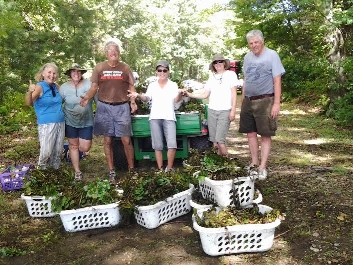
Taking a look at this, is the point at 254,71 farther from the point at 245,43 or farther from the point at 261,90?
the point at 245,43

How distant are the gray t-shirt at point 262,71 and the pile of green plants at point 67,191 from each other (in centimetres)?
210

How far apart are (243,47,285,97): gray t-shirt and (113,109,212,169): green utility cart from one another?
0.93m

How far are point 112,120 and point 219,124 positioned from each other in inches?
55.2

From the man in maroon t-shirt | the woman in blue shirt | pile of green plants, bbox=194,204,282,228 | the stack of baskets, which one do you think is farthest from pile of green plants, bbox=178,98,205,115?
pile of green plants, bbox=194,204,282,228

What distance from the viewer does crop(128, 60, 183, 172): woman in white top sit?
4902 mm

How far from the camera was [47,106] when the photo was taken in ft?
15.5

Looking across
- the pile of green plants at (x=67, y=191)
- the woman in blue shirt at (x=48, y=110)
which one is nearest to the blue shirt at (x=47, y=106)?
the woman in blue shirt at (x=48, y=110)

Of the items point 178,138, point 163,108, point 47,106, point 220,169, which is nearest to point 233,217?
point 220,169

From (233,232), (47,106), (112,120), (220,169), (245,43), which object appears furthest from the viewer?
(245,43)

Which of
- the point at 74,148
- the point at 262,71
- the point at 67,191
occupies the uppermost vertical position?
the point at 262,71

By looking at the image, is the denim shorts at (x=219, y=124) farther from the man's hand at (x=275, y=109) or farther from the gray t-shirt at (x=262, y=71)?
the man's hand at (x=275, y=109)

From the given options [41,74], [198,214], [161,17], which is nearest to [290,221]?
[198,214]

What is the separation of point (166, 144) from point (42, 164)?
1.68 metres

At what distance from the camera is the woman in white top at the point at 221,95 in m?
4.73
